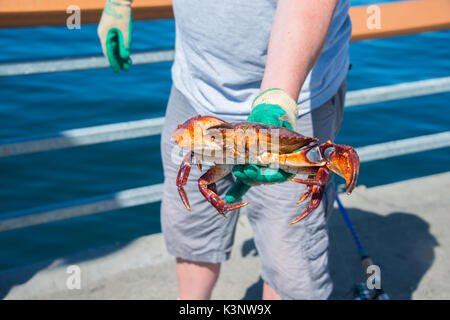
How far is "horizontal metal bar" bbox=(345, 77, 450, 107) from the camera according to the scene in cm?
339

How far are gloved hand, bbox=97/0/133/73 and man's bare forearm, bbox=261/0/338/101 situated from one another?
1.08 meters

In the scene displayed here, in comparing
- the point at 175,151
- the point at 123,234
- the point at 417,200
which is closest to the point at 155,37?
the point at 123,234

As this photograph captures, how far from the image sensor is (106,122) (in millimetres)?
6434

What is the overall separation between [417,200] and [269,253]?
219cm

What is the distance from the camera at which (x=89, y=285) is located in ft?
10.5

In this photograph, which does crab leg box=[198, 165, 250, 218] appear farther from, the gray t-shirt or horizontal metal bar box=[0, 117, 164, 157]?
horizontal metal bar box=[0, 117, 164, 157]

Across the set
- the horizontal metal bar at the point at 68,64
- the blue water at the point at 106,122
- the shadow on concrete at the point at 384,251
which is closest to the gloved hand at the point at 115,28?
the horizontal metal bar at the point at 68,64

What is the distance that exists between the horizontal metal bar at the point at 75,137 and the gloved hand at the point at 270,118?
4.75ft

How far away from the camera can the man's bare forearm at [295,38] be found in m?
1.72

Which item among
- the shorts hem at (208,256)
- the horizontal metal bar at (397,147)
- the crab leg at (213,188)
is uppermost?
the crab leg at (213,188)

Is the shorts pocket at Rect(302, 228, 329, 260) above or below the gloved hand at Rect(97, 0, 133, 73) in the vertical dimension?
below

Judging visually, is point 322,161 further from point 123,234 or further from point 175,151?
point 123,234

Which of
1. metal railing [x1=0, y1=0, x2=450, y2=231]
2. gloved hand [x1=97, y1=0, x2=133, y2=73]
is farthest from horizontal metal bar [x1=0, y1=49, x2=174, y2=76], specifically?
gloved hand [x1=97, y1=0, x2=133, y2=73]

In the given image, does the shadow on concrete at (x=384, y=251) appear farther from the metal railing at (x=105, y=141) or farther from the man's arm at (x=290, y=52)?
the man's arm at (x=290, y=52)
